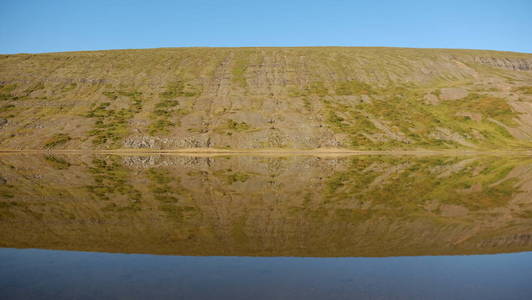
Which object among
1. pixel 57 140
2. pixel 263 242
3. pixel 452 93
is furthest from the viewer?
pixel 452 93

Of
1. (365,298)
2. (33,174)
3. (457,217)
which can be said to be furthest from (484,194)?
(33,174)

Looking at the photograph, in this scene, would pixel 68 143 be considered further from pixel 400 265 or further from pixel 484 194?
pixel 400 265

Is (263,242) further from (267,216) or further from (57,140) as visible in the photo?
(57,140)

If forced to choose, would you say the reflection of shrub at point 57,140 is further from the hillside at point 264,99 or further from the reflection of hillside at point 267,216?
the reflection of hillside at point 267,216

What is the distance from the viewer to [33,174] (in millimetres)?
40562

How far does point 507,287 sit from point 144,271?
35.7ft

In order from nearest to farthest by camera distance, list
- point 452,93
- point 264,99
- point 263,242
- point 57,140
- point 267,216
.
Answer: point 263,242, point 267,216, point 57,140, point 264,99, point 452,93

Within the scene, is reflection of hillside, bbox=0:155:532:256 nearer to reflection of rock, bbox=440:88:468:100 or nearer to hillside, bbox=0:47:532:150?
hillside, bbox=0:47:532:150

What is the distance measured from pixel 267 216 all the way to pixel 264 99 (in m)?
92.6

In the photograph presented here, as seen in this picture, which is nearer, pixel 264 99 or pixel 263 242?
pixel 263 242

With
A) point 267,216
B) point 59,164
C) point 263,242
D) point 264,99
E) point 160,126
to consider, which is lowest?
point 263,242

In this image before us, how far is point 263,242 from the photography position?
1620 cm

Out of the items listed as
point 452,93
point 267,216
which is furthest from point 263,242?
point 452,93

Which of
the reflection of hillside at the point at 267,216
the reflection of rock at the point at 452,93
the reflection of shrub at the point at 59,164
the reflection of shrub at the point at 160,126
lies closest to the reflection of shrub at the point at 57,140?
the reflection of shrub at the point at 160,126
